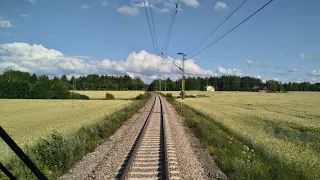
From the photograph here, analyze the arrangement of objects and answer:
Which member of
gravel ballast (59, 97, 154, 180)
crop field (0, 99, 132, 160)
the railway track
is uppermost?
the railway track

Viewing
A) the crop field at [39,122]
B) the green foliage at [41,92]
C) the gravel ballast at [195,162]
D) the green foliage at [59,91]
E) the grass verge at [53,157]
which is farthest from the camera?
the green foliage at [59,91]

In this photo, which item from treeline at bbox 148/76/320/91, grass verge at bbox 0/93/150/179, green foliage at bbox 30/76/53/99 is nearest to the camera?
grass verge at bbox 0/93/150/179

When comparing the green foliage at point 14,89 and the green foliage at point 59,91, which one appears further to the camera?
the green foliage at point 59,91

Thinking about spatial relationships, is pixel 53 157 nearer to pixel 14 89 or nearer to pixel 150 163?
pixel 150 163

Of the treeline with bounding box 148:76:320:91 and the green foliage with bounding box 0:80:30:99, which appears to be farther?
the treeline with bounding box 148:76:320:91

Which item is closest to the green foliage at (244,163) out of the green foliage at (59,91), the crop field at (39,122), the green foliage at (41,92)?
the crop field at (39,122)

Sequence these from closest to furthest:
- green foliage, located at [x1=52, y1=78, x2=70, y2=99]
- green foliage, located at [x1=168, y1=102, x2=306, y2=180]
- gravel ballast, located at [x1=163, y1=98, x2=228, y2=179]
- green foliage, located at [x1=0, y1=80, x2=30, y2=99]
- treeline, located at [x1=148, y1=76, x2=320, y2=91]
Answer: green foliage, located at [x1=168, y1=102, x2=306, y2=180] → gravel ballast, located at [x1=163, y1=98, x2=228, y2=179] → green foliage, located at [x1=0, y1=80, x2=30, y2=99] → green foliage, located at [x1=52, y1=78, x2=70, y2=99] → treeline, located at [x1=148, y1=76, x2=320, y2=91]

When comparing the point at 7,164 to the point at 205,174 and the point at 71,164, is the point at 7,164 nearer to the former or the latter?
the point at 71,164

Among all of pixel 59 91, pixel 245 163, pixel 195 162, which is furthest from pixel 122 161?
pixel 59 91

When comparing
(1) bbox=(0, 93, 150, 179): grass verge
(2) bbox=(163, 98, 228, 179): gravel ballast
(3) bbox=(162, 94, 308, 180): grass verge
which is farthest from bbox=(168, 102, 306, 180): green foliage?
(1) bbox=(0, 93, 150, 179): grass verge

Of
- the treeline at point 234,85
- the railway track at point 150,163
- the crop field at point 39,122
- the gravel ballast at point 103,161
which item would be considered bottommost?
the crop field at point 39,122

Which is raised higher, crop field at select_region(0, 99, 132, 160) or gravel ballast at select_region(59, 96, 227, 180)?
gravel ballast at select_region(59, 96, 227, 180)

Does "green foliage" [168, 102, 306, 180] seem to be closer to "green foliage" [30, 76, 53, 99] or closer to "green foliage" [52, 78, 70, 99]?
"green foliage" [30, 76, 53, 99]

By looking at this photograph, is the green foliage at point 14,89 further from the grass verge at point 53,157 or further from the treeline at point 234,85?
the treeline at point 234,85
